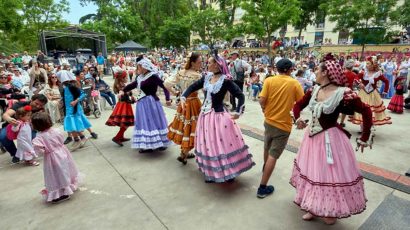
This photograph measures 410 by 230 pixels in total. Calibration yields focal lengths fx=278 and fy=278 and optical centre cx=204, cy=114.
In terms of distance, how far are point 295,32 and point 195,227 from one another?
43.1 m

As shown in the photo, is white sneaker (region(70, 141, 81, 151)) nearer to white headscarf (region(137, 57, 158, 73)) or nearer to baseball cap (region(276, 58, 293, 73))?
white headscarf (region(137, 57, 158, 73))

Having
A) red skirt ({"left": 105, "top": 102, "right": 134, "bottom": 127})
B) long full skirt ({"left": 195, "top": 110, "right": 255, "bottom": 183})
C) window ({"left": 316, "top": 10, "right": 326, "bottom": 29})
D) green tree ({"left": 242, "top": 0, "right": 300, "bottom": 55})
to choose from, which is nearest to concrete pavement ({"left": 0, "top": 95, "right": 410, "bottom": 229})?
long full skirt ({"left": 195, "top": 110, "right": 255, "bottom": 183})

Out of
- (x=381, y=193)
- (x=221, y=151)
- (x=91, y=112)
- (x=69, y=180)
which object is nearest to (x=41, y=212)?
(x=69, y=180)

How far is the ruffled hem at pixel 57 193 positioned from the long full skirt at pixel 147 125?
143 cm

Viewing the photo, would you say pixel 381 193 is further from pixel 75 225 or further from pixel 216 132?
pixel 75 225

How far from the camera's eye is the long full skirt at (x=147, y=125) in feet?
16.6

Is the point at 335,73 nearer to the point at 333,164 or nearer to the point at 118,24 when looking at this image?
the point at 333,164

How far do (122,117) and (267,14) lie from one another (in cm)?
1658

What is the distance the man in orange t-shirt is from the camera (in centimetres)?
343

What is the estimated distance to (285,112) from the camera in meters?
3.50

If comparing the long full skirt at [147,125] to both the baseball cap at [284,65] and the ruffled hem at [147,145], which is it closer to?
the ruffled hem at [147,145]

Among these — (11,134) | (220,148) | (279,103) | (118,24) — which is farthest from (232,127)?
(118,24)

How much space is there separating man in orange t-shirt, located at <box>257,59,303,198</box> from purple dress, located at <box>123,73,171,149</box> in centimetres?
228

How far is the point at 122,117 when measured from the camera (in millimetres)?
5617
